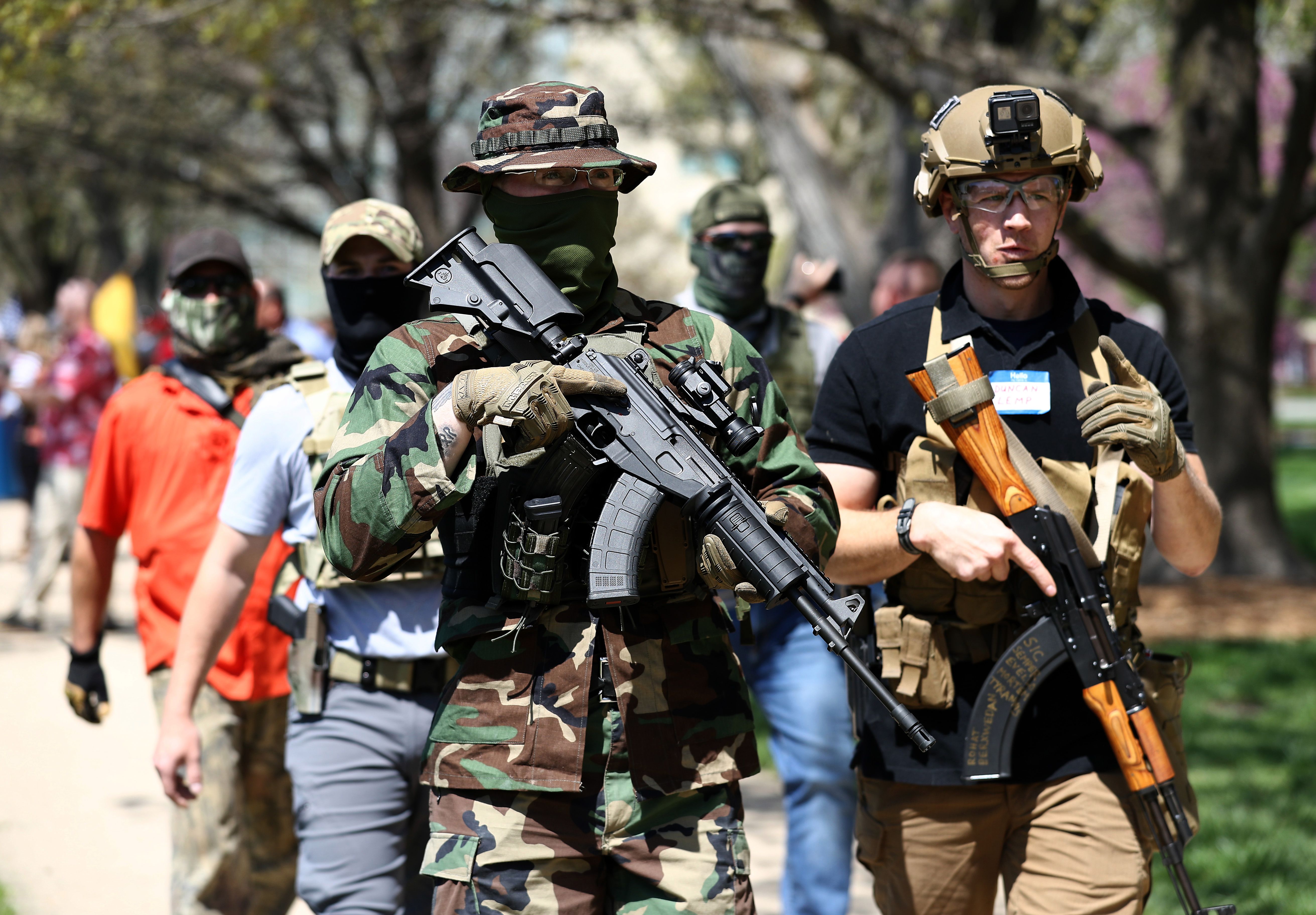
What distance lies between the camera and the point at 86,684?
4.37m

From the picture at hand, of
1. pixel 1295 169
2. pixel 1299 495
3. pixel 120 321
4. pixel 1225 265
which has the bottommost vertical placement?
pixel 1299 495

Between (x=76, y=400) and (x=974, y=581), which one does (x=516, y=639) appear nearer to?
(x=974, y=581)

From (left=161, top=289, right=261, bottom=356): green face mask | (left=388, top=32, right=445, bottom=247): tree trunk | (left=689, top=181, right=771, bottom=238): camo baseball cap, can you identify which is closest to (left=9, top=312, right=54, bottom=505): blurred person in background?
(left=388, top=32, right=445, bottom=247): tree trunk

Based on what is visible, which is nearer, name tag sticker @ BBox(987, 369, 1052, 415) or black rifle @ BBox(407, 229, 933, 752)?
black rifle @ BBox(407, 229, 933, 752)

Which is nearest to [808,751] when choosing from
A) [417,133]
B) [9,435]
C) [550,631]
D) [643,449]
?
[550,631]

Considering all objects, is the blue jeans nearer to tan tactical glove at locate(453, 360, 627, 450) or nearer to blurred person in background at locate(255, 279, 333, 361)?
tan tactical glove at locate(453, 360, 627, 450)

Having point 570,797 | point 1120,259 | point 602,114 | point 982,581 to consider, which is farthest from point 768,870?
point 1120,259

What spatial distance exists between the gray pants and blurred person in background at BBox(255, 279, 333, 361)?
3.82m

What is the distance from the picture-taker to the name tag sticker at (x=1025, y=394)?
10.3 feet

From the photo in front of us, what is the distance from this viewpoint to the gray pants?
11.3 ft

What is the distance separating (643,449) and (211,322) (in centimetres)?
243

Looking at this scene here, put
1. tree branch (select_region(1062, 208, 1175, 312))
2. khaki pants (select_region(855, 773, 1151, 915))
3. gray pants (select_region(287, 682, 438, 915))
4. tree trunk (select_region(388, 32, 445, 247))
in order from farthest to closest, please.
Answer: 1. tree trunk (select_region(388, 32, 445, 247))
2. tree branch (select_region(1062, 208, 1175, 312))
3. gray pants (select_region(287, 682, 438, 915))
4. khaki pants (select_region(855, 773, 1151, 915))

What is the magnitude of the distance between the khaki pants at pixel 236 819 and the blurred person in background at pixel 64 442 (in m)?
6.29

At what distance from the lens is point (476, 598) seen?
2.71 metres
